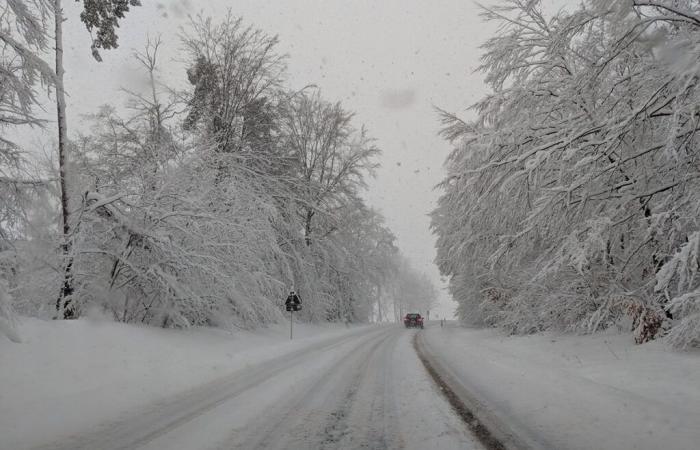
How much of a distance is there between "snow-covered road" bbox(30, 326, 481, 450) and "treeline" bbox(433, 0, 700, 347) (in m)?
3.68

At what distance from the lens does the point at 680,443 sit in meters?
3.96

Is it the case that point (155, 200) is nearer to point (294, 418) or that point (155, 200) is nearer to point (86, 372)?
point (86, 372)

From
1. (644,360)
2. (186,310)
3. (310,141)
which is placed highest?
(310,141)

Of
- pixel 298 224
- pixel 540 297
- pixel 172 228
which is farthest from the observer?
pixel 298 224

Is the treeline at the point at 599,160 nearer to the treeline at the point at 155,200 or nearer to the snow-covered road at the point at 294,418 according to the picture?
the snow-covered road at the point at 294,418

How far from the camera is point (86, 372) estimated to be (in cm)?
699

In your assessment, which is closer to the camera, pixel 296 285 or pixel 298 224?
pixel 298 224

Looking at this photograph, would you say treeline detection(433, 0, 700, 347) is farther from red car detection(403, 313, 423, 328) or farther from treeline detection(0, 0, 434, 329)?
red car detection(403, 313, 423, 328)

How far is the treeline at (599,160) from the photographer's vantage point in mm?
6355

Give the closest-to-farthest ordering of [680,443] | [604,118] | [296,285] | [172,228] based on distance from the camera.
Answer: [680,443] → [604,118] → [172,228] → [296,285]

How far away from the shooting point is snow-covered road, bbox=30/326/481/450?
13.7ft

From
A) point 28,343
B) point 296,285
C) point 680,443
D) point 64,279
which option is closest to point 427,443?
point 680,443

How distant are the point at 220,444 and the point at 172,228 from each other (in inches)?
323

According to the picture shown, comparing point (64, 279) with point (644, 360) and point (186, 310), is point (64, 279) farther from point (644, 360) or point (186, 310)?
point (644, 360)
